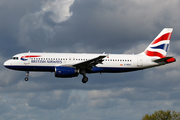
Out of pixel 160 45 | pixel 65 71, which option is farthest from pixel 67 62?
pixel 160 45

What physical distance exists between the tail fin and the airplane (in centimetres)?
67

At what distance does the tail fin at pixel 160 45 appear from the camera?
5894cm

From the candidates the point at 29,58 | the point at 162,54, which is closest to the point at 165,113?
the point at 162,54

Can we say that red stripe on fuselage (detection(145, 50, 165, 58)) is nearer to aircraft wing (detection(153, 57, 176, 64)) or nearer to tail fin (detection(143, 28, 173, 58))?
tail fin (detection(143, 28, 173, 58))

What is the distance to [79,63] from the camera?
171 feet

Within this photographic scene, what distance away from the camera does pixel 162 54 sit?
59.2 meters

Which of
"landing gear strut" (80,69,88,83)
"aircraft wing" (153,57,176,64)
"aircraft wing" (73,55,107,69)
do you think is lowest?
"landing gear strut" (80,69,88,83)

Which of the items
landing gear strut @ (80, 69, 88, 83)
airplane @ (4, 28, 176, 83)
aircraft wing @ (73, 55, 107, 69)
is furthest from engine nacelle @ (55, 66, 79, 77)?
landing gear strut @ (80, 69, 88, 83)

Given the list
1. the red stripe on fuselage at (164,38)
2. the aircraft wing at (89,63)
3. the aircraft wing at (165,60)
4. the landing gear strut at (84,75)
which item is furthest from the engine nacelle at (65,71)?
the red stripe on fuselage at (164,38)

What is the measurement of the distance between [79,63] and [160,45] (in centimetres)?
1785

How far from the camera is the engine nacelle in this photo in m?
51.8

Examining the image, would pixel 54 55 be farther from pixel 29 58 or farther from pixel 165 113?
pixel 165 113

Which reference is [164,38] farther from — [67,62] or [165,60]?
[67,62]

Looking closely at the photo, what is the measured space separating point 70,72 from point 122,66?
10065 millimetres
